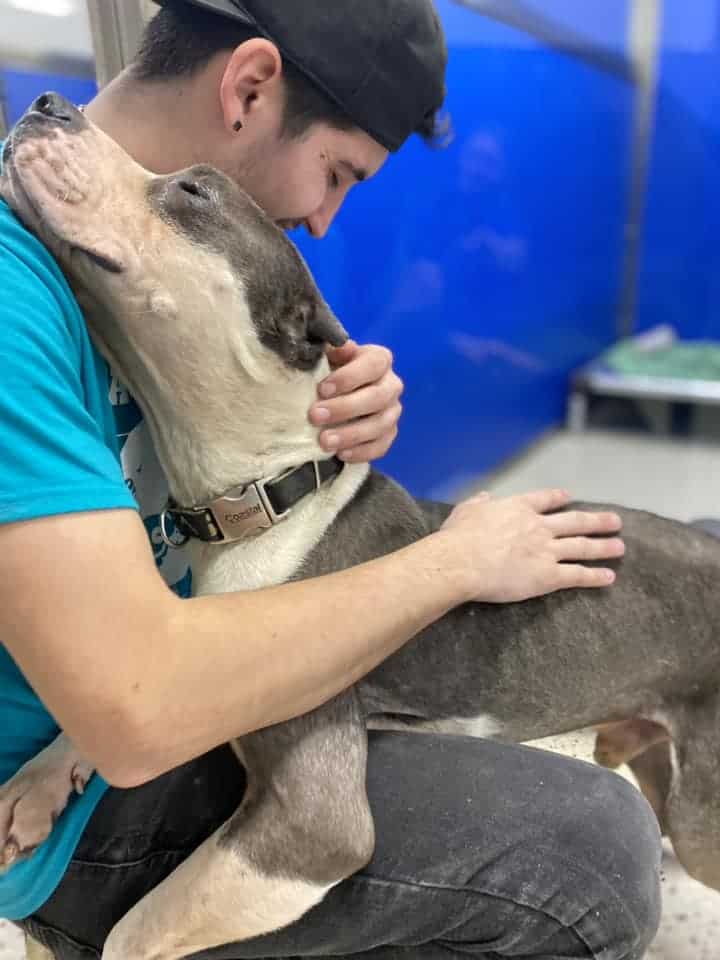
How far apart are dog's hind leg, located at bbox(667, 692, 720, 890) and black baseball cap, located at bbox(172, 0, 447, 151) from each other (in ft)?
3.11

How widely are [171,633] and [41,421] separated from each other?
24 cm

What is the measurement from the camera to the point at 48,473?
2.75ft

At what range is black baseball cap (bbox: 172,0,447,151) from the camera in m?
1.17

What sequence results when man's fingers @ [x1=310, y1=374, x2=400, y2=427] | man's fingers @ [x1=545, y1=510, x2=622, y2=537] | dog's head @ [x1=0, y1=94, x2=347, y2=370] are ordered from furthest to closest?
man's fingers @ [x1=545, y1=510, x2=622, y2=537] < man's fingers @ [x1=310, y1=374, x2=400, y2=427] < dog's head @ [x1=0, y1=94, x2=347, y2=370]

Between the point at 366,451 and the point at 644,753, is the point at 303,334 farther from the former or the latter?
the point at 644,753

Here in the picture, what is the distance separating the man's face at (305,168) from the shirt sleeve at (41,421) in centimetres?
44

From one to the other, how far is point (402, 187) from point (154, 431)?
177cm

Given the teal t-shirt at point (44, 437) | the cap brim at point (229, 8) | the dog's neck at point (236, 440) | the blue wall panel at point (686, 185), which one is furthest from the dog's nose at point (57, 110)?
the blue wall panel at point (686, 185)

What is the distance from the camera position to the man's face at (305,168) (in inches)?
50.1

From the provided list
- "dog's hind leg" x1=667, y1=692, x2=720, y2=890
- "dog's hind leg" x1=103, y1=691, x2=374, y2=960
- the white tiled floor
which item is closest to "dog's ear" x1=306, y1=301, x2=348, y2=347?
"dog's hind leg" x1=103, y1=691, x2=374, y2=960

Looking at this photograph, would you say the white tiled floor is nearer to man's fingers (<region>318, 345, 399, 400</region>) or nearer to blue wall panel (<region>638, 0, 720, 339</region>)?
blue wall panel (<region>638, 0, 720, 339</region>)

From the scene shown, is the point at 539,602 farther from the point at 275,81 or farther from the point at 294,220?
the point at 275,81

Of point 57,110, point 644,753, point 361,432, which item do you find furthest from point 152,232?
point 644,753

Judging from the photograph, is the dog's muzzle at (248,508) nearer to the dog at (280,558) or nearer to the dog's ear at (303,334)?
the dog at (280,558)
